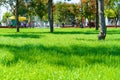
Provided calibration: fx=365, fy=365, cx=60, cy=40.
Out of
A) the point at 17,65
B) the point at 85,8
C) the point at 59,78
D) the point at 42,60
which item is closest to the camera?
the point at 59,78

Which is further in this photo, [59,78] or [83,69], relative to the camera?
[83,69]

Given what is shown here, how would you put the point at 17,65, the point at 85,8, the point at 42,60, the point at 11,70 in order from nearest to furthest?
1. the point at 11,70
2. the point at 17,65
3. the point at 42,60
4. the point at 85,8

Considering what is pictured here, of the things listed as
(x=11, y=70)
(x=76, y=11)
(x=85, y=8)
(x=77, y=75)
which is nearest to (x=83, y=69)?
(x=77, y=75)

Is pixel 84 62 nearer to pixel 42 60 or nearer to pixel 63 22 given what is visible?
pixel 42 60

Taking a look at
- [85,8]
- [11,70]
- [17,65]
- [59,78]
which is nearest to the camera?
[59,78]

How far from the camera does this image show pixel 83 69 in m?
6.98

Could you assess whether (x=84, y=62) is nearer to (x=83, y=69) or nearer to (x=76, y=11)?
(x=83, y=69)

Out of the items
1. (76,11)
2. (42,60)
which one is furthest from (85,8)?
(42,60)

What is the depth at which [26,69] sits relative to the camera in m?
7.05

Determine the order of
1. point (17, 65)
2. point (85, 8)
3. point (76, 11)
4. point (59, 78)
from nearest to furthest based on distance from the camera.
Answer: point (59, 78) → point (17, 65) → point (85, 8) → point (76, 11)

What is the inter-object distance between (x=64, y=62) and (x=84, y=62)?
1.45 feet

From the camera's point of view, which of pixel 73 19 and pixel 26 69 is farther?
pixel 73 19

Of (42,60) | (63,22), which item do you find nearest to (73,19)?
(63,22)

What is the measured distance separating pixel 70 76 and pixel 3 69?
5.00 ft
